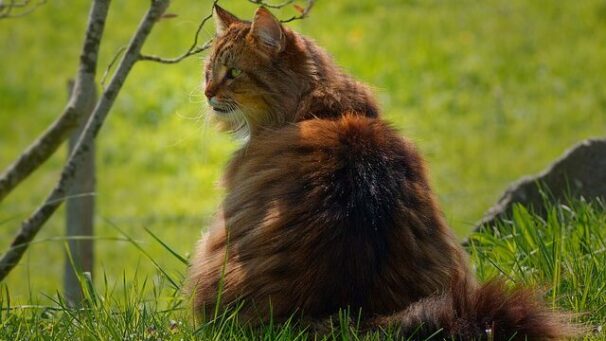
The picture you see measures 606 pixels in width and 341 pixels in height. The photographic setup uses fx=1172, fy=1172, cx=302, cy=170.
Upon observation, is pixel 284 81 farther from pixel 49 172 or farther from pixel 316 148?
pixel 49 172

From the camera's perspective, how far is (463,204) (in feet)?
35.9

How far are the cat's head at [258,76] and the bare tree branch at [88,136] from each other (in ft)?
1.39

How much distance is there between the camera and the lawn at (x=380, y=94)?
11.7m

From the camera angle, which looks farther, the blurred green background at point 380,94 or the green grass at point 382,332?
the blurred green background at point 380,94

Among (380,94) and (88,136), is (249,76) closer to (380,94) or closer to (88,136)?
(88,136)

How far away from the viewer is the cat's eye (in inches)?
181

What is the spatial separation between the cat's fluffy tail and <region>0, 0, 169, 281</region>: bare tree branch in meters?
1.72

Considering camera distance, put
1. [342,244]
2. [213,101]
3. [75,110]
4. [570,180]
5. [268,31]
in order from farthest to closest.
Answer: [570,180] → [75,110] → [213,101] → [268,31] → [342,244]

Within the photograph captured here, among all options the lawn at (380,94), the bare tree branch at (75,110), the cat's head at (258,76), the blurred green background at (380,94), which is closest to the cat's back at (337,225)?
the cat's head at (258,76)

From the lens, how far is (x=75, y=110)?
5098 mm

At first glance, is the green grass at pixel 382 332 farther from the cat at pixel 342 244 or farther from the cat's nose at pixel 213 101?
the cat's nose at pixel 213 101

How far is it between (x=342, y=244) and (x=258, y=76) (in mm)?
954

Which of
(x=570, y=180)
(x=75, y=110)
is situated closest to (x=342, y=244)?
(x=75, y=110)

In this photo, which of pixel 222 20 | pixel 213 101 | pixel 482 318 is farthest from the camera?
pixel 222 20
